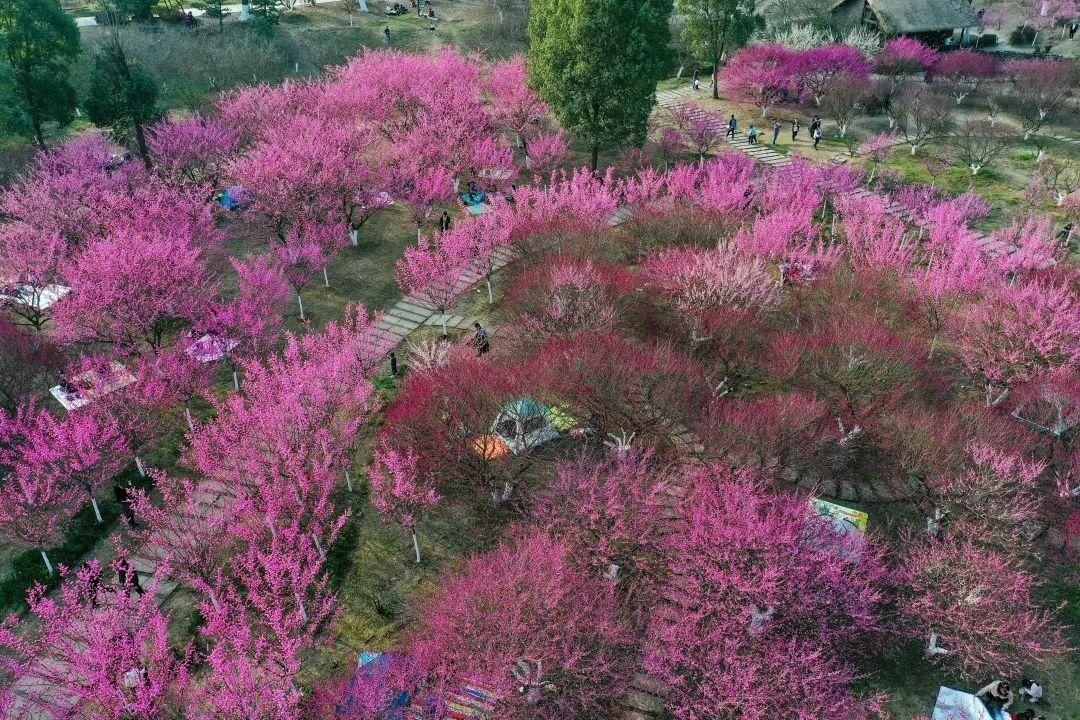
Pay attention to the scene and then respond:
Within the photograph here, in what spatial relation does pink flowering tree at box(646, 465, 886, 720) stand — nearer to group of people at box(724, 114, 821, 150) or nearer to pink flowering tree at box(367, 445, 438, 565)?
pink flowering tree at box(367, 445, 438, 565)

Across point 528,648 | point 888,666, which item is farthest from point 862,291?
point 528,648

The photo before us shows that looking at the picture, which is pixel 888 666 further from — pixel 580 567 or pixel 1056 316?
pixel 1056 316

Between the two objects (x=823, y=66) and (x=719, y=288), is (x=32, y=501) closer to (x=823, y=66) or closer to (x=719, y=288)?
(x=719, y=288)

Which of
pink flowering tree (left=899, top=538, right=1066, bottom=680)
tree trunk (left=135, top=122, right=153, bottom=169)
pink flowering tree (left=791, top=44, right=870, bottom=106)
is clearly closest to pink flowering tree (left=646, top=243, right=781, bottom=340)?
pink flowering tree (left=899, top=538, right=1066, bottom=680)

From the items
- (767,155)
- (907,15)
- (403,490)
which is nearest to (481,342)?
(403,490)

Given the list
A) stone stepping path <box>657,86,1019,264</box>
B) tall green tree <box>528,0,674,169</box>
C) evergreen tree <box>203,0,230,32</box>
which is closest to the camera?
stone stepping path <box>657,86,1019,264</box>
